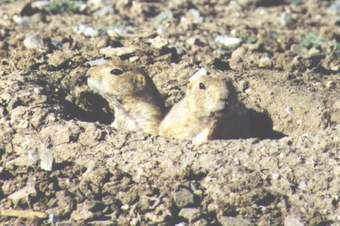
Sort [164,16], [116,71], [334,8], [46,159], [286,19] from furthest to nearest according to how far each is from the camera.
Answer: [334,8] < [286,19] < [164,16] < [116,71] < [46,159]

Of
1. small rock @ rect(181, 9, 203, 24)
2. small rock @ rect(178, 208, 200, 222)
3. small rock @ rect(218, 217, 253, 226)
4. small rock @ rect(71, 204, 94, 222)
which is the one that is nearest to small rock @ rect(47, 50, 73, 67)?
small rock @ rect(181, 9, 203, 24)

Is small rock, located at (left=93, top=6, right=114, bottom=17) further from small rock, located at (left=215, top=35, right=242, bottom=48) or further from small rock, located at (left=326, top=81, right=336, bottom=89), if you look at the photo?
small rock, located at (left=326, top=81, right=336, bottom=89)

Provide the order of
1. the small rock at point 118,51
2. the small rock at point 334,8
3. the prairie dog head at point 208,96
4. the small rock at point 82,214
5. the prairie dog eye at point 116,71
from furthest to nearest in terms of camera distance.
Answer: the small rock at point 334,8 → the small rock at point 118,51 → the prairie dog eye at point 116,71 → the prairie dog head at point 208,96 → the small rock at point 82,214

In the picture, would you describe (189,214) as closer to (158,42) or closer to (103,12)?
(158,42)

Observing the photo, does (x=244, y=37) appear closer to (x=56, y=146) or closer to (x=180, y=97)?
(x=180, y=97)

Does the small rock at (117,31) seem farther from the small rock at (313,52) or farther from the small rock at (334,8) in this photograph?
the small rock at (334,8)

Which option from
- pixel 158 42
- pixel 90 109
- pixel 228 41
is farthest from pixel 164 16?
pixel 90 109

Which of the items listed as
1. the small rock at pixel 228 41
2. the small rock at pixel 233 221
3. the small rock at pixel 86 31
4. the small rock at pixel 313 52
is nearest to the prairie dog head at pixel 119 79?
the small rock at pixel 233 221
